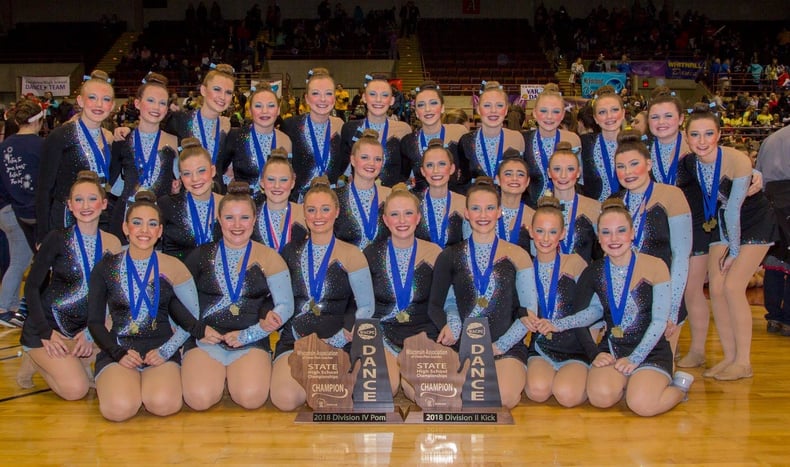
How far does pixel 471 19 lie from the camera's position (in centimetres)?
2355

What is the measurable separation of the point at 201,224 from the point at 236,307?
64 cm

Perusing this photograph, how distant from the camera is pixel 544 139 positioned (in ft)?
16.4

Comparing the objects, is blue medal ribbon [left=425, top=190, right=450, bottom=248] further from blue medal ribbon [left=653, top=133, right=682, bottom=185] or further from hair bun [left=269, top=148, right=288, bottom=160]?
blue medal ribbon [left=653, top=133, right=682, bottom=185]

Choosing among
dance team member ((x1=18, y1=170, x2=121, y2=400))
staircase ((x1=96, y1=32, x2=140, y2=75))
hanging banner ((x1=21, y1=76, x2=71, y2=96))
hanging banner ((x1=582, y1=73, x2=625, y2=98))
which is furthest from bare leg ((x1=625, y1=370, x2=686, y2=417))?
staircase ((x1=96, y1=32, x2=140, y2=75))

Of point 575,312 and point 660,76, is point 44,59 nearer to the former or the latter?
point 660,76

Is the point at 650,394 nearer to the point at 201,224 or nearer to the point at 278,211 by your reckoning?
the point at 278,211

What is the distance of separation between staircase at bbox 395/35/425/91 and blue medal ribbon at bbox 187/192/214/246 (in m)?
15.0

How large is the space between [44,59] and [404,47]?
9848 mm

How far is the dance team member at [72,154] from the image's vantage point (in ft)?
15.4

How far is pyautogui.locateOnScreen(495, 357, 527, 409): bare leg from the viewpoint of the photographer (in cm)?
405

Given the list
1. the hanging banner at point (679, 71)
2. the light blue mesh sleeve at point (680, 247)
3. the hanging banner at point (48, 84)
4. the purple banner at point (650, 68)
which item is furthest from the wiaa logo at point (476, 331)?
the hanging banner at point (48, 84)

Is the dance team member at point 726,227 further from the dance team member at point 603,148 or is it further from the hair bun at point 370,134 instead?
the hair bun at point 370,134

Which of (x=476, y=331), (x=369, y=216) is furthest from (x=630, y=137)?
(x=369, y=216)

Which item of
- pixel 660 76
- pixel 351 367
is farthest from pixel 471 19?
pixel 351 367
